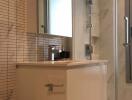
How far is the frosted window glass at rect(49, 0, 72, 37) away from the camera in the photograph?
77.3 inches

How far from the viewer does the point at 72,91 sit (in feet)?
4.52

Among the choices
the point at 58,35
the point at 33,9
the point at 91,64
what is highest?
the point at 33,9

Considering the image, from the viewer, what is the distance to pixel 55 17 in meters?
2.02

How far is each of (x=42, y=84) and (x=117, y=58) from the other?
1.60 metres

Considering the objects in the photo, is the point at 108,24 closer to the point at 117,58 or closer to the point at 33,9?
the point at 117,58

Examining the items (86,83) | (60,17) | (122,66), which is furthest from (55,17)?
(122,66)

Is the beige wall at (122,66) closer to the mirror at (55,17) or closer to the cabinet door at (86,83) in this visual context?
the mirror at (55,17)

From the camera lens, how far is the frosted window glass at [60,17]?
6.44 feet

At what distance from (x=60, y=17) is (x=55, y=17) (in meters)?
0.10

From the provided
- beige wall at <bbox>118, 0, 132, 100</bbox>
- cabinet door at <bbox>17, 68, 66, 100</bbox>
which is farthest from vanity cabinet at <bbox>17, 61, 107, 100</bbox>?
beige wall at <bbox>118, 0, 132, 100</bbox>

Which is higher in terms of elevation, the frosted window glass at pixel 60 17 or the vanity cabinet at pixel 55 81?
the frosted window glass at pixel 60 17

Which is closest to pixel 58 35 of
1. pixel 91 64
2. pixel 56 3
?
pixel 56 3

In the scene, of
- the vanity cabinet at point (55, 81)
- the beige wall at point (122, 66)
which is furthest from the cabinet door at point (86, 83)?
the beige wall at point (122, 66)

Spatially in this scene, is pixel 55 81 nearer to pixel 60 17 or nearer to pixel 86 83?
pixel 86 83
